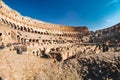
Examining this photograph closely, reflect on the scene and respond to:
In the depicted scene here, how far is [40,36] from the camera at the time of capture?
8019 cm

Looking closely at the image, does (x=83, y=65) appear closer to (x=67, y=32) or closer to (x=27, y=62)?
(x=27, y=62)

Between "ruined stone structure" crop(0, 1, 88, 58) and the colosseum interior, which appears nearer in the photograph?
the colosseum interior

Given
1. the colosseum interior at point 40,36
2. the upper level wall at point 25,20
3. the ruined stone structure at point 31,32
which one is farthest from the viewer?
the upper level wall at point 25,20

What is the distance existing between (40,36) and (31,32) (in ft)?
30.6

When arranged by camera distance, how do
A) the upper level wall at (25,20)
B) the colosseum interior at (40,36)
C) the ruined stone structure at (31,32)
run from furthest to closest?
the upper level wall at (25,20) → the ruined stone structure at (31,32) → the colosseum interior at (40,36)

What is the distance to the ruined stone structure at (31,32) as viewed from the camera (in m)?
55.5

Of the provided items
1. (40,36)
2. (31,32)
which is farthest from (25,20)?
(40,36)

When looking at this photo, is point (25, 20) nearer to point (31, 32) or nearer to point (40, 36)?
point (31, 32)

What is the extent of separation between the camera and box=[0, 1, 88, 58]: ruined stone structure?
55.5 m

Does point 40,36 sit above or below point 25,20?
below

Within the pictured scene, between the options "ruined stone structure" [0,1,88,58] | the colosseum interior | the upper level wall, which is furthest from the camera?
the upper level wall

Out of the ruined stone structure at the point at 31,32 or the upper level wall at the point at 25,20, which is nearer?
the ruined stone structure at the point at 31,32

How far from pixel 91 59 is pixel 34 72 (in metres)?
14.5

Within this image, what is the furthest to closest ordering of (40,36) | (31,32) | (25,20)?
(25,20) < (31,32) < (40,36)
